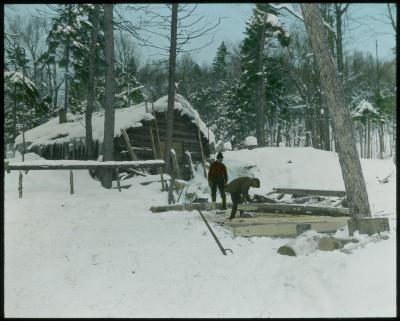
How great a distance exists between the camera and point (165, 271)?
698 cm

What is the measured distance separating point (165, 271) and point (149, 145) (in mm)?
15747

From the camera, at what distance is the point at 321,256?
6.88m

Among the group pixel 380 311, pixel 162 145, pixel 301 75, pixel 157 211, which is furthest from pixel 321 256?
pixel 301 75

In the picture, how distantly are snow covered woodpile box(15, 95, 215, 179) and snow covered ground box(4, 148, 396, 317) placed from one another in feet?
35.6

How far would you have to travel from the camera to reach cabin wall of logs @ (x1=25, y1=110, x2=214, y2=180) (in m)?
21.0

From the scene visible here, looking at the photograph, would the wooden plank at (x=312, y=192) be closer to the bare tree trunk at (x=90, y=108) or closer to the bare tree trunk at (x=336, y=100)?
the bare tree trunk at (x=336, y=100)

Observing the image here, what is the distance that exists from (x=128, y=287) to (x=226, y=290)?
4.96ft

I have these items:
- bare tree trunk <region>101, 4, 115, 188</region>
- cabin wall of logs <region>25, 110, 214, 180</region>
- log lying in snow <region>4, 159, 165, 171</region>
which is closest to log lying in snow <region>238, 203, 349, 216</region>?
log lying in snow <region>4, 159, 165, 171</region>

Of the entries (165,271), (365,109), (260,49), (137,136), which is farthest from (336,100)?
(365,109)

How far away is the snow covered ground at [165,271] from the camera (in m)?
5.71

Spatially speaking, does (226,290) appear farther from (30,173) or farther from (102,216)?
(30,173)

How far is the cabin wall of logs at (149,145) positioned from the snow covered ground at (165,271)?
10.7 meters

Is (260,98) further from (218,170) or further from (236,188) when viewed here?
(236,188)

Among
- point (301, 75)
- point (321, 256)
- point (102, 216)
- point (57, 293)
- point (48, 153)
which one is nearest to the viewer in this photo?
point (57, 293)
